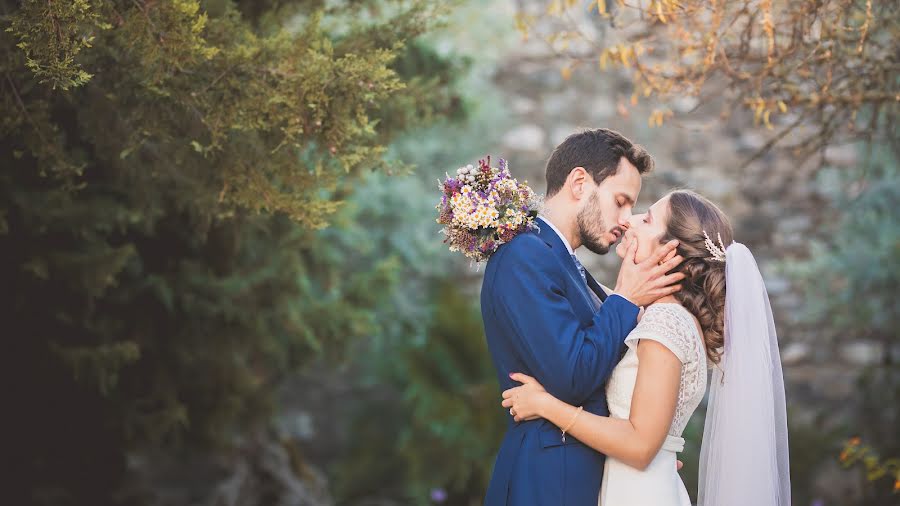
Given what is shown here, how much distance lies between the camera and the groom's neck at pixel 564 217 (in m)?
3.39

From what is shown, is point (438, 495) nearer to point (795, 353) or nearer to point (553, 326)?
point (795, 353)

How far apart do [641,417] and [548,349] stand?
0.39 m

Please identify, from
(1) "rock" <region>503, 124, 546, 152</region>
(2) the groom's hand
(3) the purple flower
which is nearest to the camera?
(2) the groom's hand

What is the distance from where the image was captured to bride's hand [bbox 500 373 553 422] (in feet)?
9.96

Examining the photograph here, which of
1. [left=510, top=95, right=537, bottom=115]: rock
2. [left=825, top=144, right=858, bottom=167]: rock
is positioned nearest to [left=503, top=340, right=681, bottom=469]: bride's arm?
[left=825, top=144, right=858, bottom=167]: rock

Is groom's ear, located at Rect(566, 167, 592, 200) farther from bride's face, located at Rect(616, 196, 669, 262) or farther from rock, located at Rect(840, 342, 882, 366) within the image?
rock, located at Rect(840, 342, 882, 366)

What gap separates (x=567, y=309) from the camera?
9.87ft

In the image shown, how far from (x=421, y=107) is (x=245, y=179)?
1617 mm

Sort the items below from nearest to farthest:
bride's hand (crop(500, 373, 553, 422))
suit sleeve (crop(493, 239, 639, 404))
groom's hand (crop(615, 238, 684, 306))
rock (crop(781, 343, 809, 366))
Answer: suit sleeve (crop(493, 239, 639, 404)) → bride's hand (crop(500, 373, 553, 422)) → groom's hand (crop(615, 238, 684, 306)) → rock (crop(781, 343, 809, 366))

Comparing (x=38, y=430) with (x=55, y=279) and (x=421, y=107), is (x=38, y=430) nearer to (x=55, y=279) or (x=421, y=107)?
(x=55, y=279)

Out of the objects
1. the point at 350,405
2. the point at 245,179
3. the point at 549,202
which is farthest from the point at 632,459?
the point at 350,405

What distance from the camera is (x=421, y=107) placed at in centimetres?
485

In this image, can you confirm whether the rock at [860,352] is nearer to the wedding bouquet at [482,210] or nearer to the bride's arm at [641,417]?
the bride's arm at [641,417]

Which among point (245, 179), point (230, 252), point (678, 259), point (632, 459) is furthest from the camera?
point (230, 252)
